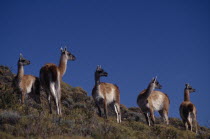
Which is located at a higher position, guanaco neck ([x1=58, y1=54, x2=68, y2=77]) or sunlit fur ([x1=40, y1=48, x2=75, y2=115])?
guanaco neck ([x1=58, y1=54, x2=68, y2=77])

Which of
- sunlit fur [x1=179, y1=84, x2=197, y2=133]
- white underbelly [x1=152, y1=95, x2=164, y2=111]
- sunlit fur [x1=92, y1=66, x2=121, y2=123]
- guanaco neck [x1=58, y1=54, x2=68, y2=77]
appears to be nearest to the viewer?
guanaco neck [x1=58, y1=54, x2=68, y2=77]

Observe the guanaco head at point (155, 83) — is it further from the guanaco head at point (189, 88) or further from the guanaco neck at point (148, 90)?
the guanaco head at point (189, 88)

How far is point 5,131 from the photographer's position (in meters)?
6.48

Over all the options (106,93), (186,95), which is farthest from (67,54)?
(186,95)

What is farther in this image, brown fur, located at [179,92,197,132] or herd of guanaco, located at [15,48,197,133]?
brown fur, located at [179,92,197,132]

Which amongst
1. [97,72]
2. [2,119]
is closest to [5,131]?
[2,119]

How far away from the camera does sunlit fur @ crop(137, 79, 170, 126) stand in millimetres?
15859

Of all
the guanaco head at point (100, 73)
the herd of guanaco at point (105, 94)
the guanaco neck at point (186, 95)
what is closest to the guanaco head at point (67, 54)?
the herd of guanaco at point (105, 94)

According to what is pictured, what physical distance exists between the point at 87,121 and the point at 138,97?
8022mm

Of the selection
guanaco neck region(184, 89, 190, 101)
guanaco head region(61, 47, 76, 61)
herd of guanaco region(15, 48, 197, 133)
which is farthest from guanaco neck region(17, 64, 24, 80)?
guanaco neck region(184, 89, 190, 101)

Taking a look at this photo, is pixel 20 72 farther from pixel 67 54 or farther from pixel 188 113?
pixel 188 113

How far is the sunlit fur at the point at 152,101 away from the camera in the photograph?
624 inches

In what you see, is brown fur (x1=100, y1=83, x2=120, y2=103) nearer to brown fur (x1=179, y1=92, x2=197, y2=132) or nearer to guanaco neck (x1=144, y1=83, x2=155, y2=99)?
guanaco neck (x1=144, y1=83, x2=155, y2=99)

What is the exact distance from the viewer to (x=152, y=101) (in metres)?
17.5
